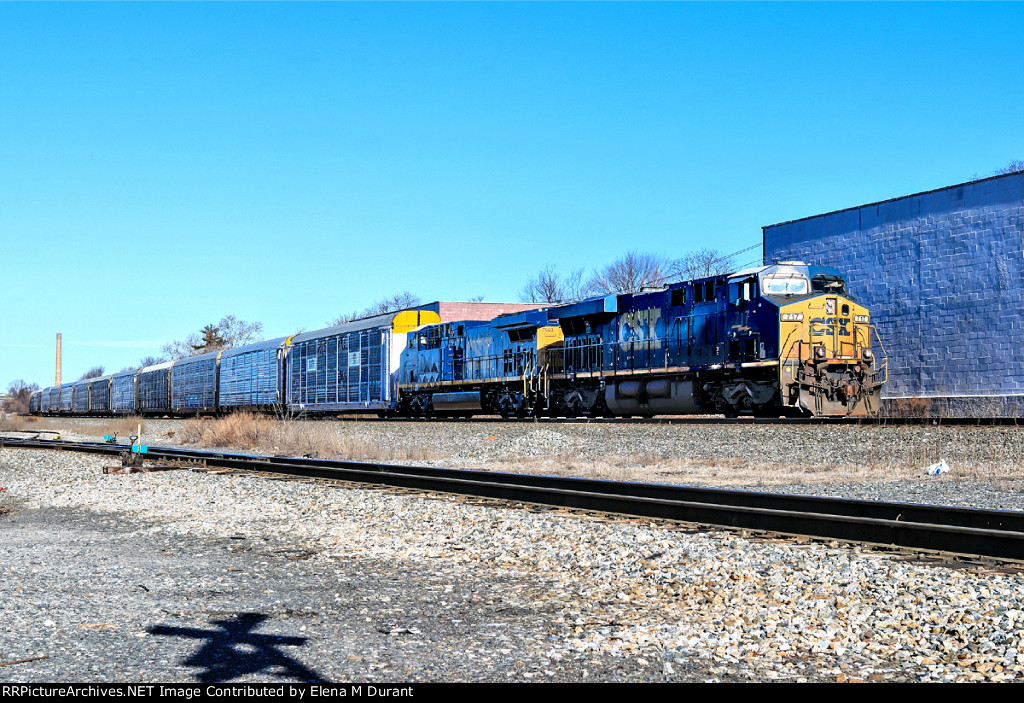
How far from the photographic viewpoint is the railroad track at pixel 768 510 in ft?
21.9

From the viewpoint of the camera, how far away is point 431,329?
29.4m

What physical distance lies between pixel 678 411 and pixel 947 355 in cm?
992

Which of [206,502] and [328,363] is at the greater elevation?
[328,363]

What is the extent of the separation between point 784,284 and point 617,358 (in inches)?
187

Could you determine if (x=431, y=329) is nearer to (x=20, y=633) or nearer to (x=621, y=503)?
(x=621, y=503)

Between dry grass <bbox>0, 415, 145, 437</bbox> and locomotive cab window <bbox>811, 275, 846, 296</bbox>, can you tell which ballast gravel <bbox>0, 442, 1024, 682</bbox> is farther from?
dry grass <bbox>0, 415, 145, 437</bbox>

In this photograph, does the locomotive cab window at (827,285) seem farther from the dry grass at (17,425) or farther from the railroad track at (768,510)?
the dry grass at (17,425)

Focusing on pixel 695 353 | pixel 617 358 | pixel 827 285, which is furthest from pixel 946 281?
pixel 617 358

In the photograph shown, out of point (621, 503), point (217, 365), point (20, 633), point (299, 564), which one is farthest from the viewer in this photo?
point (217, 365)

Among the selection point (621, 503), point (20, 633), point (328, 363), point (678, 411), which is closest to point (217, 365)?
point (328, 363)

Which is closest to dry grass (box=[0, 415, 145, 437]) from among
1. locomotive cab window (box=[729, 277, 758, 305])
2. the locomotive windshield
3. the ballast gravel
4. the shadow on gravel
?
locomotive cab window (box=[729, 277, 758, 305])

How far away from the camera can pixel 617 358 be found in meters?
22.5

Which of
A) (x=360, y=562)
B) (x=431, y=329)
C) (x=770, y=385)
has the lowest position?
(x=360, y=562)
